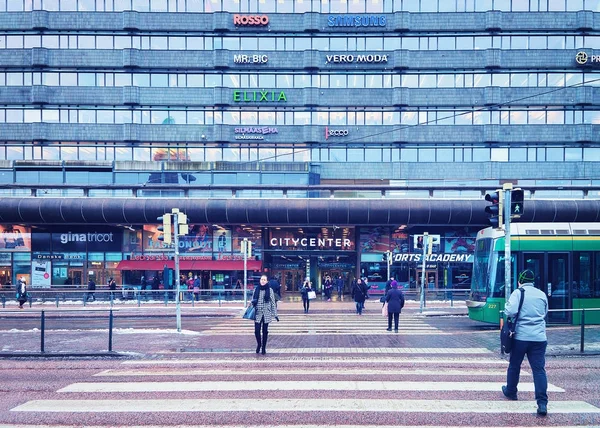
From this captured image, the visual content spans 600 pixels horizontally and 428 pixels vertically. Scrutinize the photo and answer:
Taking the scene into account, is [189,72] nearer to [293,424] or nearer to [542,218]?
[542,218]

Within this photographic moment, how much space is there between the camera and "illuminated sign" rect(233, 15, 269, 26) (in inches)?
1643

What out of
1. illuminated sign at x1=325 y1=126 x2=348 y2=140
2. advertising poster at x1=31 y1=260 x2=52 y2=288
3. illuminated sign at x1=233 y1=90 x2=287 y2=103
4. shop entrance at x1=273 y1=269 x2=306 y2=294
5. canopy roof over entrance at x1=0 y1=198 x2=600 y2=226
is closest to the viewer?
canopy roof over entrance at x1=0 y1=198 x2=600 y2=226

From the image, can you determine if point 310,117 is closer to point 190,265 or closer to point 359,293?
point 190,265

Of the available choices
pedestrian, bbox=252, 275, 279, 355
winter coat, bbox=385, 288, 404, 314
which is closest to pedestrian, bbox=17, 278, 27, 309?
winter coat, bbox=385, 288, 404, 314

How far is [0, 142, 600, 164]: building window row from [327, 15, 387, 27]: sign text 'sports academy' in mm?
8746

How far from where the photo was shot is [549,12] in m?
41.2

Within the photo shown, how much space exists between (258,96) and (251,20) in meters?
5.50

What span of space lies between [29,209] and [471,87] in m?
31.5

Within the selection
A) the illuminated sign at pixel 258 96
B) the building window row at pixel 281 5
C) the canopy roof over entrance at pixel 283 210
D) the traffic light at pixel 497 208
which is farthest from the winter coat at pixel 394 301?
the building window row at pixel 281 5

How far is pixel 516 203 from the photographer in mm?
14117

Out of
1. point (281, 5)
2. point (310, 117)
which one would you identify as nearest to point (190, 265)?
point (310, 117)

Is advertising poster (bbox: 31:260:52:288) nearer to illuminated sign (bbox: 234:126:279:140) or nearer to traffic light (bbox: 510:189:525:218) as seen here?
illuminated sign (bbox: 234:126:279:140)

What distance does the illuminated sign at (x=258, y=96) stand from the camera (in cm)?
4172

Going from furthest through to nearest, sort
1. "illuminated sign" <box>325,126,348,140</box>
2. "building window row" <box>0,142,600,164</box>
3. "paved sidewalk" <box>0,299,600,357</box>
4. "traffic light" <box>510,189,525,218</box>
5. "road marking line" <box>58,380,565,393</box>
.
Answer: "illuminated sign" <box>325,126,348,140</box> → "building window row" <box>0,142,600,164</box> → "traffic light" <box>510,189,525,218</box> → "paved sidewalk" <box>0,299,600,357</box> → "road marking line" <box>58,380,565,393</box>
